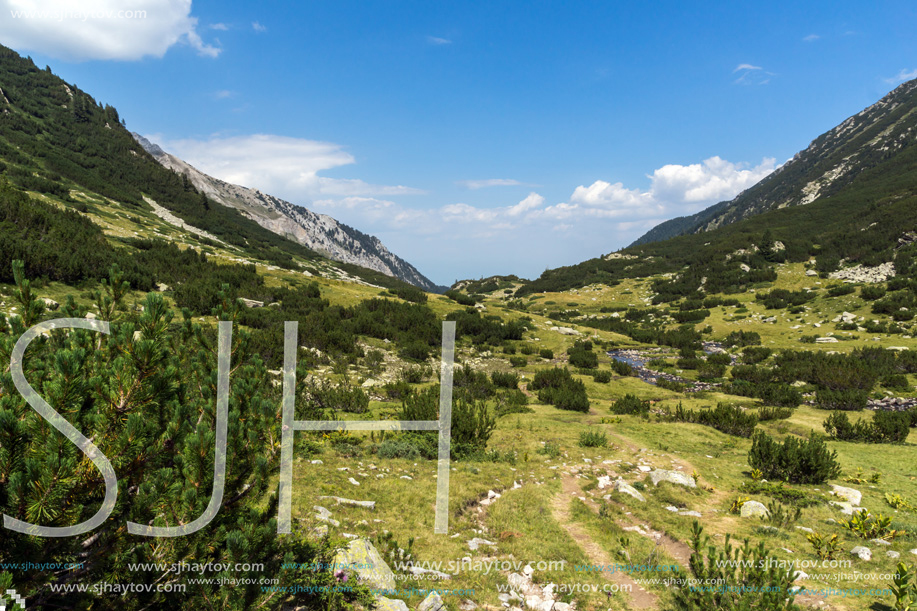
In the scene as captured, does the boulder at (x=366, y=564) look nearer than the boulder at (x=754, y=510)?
Yes

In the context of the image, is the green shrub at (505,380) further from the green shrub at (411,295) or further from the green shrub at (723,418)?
the green shrub at (411,295)

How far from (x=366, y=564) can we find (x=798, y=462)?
32.6 feet

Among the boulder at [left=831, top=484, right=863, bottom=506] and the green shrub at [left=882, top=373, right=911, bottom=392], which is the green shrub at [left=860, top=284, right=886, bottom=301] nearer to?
the green shrub at [left=882, top=373, right=911, bottom=392]

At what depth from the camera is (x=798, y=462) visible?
9031 millimetres

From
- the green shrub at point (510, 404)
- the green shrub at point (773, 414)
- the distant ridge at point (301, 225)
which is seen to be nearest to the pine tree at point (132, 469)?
the green shrub at point (510, 404)

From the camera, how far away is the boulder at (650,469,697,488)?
8961 millimetres

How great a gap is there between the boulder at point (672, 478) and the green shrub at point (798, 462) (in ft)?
6.60

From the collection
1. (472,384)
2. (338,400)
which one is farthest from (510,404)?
(338,400)

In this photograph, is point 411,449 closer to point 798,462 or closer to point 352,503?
point 352,503

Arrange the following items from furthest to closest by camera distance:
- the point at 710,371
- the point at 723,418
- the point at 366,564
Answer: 1. the point at 710,371
2. the point at 723,418
3. the point at 366,564

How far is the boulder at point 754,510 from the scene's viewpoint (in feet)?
24.8

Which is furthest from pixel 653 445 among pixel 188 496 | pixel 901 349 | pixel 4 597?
pixel 901 349

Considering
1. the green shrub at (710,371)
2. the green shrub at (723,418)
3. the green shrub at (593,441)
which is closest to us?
the green shrub at (593,441)

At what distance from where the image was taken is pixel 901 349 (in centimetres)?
2097
